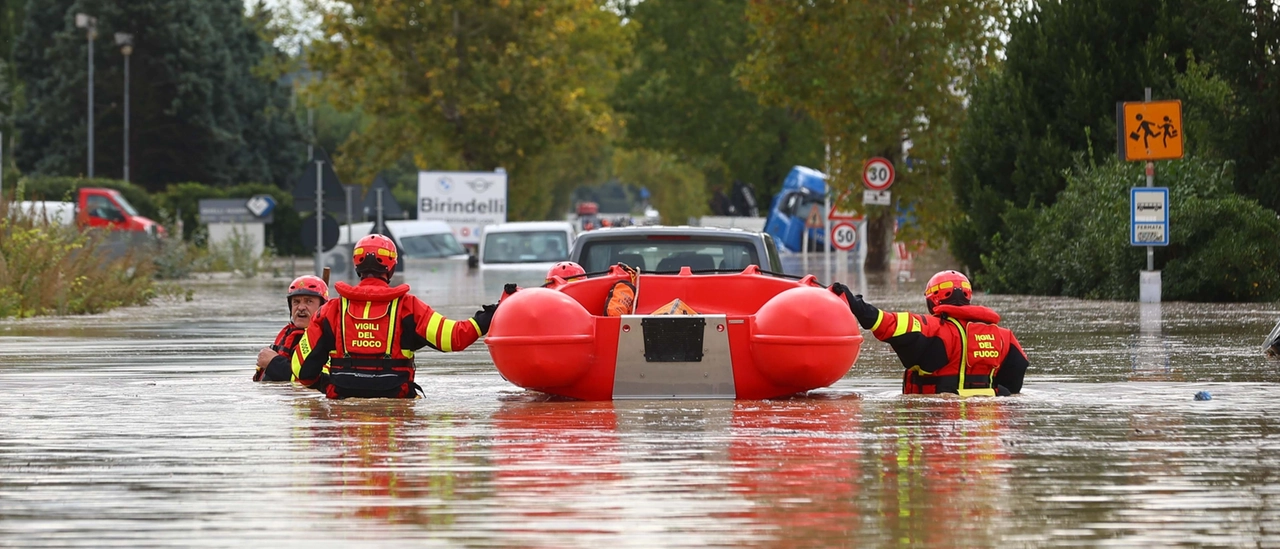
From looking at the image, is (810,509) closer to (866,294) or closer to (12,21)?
(866,294)

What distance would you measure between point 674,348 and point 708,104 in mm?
60340

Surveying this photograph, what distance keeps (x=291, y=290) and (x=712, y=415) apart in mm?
3178

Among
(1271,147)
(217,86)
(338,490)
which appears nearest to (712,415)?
(338,490)

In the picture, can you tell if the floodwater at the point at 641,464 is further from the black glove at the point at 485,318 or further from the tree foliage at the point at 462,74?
the tree foliage at the point at 462,74

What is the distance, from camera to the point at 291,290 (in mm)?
12406

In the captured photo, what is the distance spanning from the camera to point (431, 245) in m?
52.3

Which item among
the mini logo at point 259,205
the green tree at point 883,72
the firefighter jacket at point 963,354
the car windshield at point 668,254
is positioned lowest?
the firefighter jacket at point 963,354

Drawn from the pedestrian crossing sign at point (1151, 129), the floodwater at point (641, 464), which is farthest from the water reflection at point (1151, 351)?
the pedestrian crossing sign at point (1151, 129)

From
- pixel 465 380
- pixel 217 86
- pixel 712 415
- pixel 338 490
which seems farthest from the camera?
pixel 217 86

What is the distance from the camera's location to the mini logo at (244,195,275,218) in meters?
52.7

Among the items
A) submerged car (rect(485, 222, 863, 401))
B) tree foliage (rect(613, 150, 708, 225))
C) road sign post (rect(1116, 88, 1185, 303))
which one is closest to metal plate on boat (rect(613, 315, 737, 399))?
submerged car (rect(485, 222, 863, 401))

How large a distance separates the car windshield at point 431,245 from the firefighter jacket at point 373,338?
40.0 m

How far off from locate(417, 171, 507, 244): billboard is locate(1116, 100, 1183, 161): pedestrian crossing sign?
109 ft

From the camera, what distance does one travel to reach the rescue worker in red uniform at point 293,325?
12.5m
